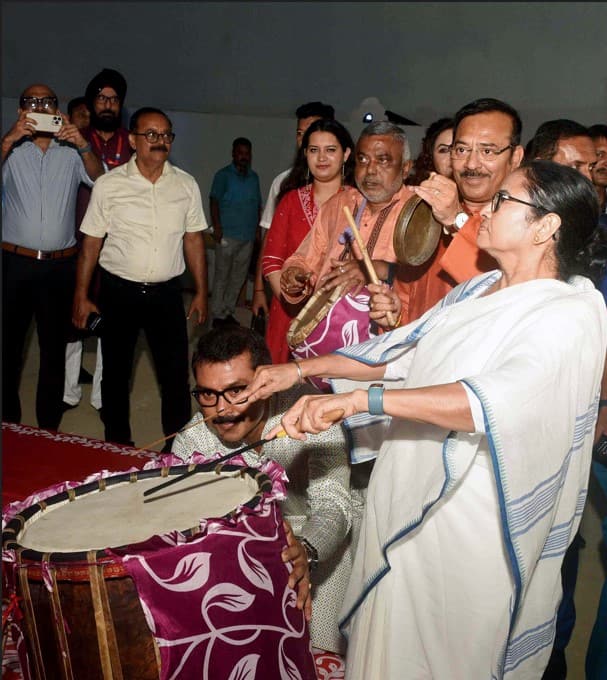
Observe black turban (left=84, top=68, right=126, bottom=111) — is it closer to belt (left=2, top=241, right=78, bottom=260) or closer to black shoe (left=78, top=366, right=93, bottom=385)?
belt (left=2, top=241, right=78, bottom=260)

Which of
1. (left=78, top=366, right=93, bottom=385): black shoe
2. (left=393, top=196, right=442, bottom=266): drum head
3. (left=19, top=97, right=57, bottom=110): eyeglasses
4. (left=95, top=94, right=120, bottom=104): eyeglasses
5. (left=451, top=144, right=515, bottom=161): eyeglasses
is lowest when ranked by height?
(left=78, top=366, right=93, bottom=385): black shoe

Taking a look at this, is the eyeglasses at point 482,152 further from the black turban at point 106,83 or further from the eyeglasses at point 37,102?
the black turban at point 106,83

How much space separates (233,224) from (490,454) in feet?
19.4

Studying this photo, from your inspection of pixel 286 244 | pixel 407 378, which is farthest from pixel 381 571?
pixel 286 244

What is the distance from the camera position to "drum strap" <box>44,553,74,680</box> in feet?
5.32

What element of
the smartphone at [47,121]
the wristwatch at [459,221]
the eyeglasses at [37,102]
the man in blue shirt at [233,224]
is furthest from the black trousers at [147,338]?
the man in blue shirt at [233,224]

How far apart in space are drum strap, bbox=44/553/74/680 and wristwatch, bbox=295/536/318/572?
1.81 ft

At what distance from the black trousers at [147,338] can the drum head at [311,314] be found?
1.39m

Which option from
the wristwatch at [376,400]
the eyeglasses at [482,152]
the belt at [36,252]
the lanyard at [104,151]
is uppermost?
the lanyard at [104,151]

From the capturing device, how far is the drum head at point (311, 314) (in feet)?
9.55

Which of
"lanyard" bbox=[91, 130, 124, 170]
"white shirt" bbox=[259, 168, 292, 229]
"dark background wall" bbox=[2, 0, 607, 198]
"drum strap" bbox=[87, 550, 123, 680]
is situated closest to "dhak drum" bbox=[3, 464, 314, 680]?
"drum strap" bbox=[87, 550, 123, 680]

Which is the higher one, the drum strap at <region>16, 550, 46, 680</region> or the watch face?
the watch face

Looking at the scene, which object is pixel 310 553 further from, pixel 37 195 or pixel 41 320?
pixel 37 195

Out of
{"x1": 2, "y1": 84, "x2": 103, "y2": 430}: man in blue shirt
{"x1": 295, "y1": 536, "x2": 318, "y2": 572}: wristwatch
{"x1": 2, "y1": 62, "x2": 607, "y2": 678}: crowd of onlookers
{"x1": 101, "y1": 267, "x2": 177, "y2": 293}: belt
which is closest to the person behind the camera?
{"x1": 295, "y1": 536, "x2": 318, "y2": 572}: wristwatch
